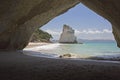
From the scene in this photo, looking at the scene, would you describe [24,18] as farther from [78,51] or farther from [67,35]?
[67,35]

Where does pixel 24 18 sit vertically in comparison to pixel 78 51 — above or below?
above

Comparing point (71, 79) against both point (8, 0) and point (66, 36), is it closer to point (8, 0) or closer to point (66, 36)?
point (8, 0)

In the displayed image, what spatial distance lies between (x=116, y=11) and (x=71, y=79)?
13.9 ft

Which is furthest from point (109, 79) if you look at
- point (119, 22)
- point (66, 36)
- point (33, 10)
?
point (66, 36)

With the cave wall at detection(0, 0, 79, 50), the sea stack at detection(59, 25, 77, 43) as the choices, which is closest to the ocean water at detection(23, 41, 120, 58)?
the cave wall at detection(0, 0, 79, 50)

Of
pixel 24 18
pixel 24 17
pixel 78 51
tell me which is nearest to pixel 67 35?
pixel 78 51

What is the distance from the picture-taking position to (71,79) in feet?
20.1

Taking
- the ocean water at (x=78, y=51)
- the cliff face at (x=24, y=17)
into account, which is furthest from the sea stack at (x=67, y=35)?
the cliff face at (x=24, y=17)

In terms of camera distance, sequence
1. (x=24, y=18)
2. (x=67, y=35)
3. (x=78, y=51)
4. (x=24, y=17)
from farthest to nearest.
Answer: (x=67, y=35)
(x=78, y=51)
(x=24, y=18)
(x=24, y=17)

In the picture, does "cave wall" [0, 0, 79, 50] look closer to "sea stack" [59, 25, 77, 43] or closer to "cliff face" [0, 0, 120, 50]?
"cliff face" [0, 0, 120, 50]

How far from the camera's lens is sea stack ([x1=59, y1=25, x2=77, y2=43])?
79.1 m

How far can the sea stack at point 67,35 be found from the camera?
79.1 meters

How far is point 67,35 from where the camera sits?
7938 cm

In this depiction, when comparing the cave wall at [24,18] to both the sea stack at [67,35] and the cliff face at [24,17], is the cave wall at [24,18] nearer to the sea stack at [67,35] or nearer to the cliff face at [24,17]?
the cliff face at [24,17]
